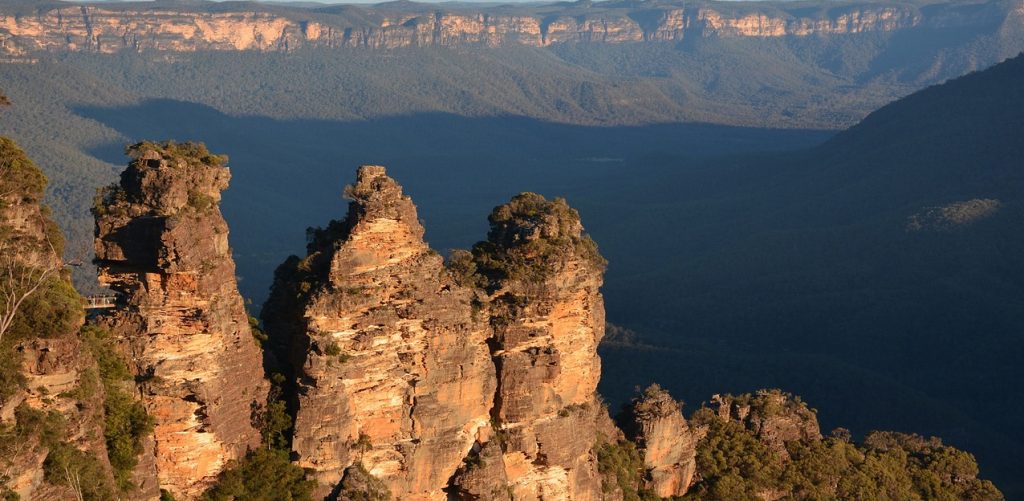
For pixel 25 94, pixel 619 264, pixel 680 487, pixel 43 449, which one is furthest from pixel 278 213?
pixel 43 449

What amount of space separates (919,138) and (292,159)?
100147 millimetres

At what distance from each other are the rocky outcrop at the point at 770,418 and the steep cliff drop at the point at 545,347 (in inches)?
369

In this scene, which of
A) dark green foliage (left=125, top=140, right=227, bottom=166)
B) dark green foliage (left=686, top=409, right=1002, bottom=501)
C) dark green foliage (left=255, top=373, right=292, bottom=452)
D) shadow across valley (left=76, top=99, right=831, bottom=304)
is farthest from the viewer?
shadow across valley (left=76, top=99, right=831, bottom=304)

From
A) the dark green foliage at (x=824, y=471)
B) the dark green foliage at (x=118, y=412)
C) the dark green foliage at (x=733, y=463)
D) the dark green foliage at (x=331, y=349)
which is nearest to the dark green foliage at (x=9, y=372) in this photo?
the dark green foliage at (x=118, y=412)

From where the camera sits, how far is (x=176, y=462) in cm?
2142

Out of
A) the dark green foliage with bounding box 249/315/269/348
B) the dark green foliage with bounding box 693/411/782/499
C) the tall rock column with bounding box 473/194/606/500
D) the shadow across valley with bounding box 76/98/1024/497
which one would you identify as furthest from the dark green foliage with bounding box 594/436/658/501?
the shadow across valley with bounding box 76/98/1024/497

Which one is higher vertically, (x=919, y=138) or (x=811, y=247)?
(x=919, y=138)

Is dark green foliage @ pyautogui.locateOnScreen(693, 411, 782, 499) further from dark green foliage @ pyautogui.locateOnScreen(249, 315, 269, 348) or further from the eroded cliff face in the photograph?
dark green foliage @ pyautogui.locateOnScreen(249, 315, 269, 348)

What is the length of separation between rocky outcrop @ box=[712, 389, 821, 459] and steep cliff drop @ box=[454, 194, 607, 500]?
30.7 ft

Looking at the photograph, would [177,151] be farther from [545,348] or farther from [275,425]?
[545,348]

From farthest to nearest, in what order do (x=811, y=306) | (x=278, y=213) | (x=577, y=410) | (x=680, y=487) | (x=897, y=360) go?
(x=278, y=213), (x=811, y=306), (x=897, y=360), (x=680, y=487), (x=577, y=410)

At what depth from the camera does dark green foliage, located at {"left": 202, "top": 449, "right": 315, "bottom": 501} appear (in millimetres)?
21844

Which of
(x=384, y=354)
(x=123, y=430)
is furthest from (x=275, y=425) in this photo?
(x=123, y=430)

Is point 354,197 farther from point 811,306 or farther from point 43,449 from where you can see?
point 811,306
